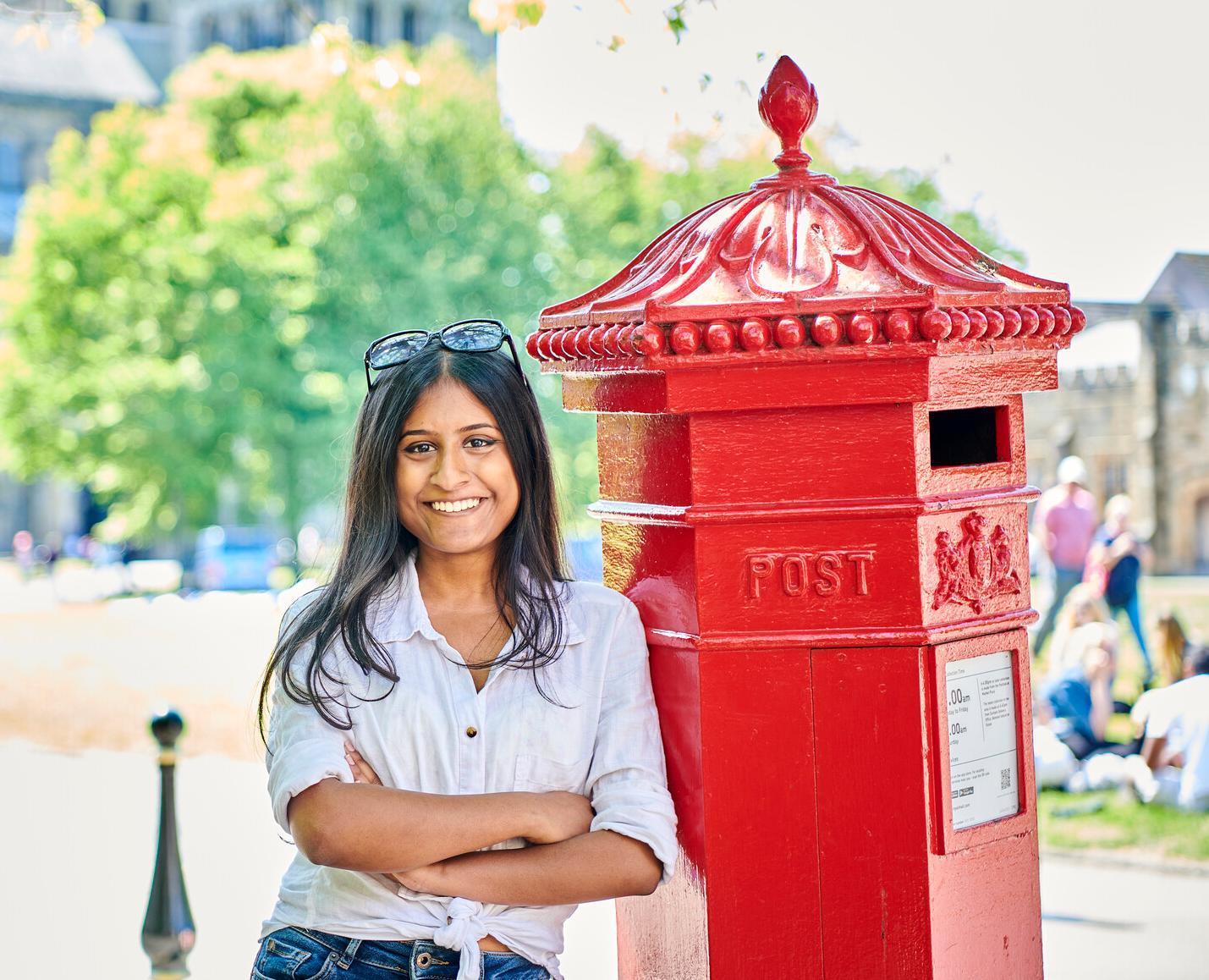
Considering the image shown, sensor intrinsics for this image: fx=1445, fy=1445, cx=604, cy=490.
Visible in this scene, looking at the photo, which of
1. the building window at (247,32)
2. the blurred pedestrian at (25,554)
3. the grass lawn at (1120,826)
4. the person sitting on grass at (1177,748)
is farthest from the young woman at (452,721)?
the building window at (247,32)

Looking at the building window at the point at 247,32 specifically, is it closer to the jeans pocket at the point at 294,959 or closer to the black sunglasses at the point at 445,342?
the black sunglasses at the point at 445,342

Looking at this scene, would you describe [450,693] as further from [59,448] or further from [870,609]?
[59,448]

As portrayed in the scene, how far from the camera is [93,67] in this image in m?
52.7

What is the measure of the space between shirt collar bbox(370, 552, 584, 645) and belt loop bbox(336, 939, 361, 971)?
467 mm

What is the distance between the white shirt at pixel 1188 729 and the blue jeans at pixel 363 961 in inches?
205

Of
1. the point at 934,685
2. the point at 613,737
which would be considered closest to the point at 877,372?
the point at 934,685

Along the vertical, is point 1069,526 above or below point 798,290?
below

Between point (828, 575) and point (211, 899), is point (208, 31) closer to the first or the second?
point (211, 899)

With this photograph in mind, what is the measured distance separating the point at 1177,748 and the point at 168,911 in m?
4.63

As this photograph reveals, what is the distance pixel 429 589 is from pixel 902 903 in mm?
917

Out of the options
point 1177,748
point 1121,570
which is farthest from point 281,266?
point 1177,748

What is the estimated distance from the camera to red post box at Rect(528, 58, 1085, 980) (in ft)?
7.07

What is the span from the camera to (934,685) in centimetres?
218

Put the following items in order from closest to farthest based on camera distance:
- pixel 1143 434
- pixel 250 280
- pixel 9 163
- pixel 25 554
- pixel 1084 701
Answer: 1. pixel 1084 701
2. pixel 250 280
3. pixel 1143 434
4. pixel 25 554
5. pixel 9 163
